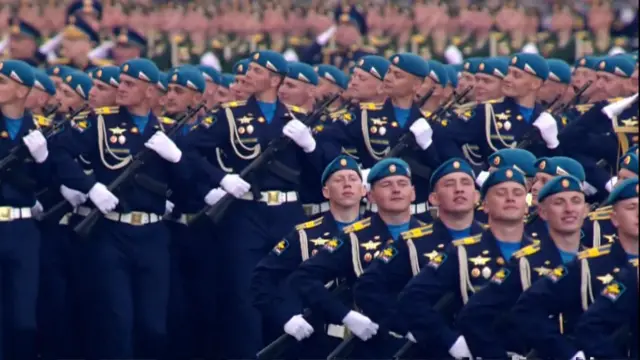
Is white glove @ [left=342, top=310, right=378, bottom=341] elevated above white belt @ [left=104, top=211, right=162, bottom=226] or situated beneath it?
situated beneath

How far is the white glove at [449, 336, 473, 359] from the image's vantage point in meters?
12.1

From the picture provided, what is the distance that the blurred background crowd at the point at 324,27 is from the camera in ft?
93.9

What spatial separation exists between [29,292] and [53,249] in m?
1.15

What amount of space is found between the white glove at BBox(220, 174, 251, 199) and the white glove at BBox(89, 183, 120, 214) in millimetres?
821

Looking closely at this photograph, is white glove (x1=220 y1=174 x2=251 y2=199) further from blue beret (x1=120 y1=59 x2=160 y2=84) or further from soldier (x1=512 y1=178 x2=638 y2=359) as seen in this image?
soldier (x1=512 y1=178 x2=638 y2=359)

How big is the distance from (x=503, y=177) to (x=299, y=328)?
1.53m

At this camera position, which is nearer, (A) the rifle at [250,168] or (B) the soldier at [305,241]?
(B) the soldier at [305,241]

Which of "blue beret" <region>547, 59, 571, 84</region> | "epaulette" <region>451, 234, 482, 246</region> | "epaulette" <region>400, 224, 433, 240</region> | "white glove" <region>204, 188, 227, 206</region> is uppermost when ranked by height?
"blue beret" <region>547, 59, 571, 84</region>

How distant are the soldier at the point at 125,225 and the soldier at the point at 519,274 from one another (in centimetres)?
386

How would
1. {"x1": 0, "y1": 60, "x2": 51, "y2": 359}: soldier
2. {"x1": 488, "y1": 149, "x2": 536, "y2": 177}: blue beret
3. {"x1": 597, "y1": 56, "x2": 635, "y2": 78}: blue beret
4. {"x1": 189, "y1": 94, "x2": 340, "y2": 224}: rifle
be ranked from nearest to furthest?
1. {"x1": 488, "y1": 149, "x2": 536, "y2": 177}: blue beret
2. {"x1": 0, "y1": 60, "x2": 51, "y2": 359}: soldier
3. {"x1": 189, "y1": 94, "x2": 340, "y2": 224}: rifle
4. {"x1": 597, "y1": 56, "x2": 635, "y2": 78}: blue beret

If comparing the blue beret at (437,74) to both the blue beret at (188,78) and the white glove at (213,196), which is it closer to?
the blue beret at (188,78)

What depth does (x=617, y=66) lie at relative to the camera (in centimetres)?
1747

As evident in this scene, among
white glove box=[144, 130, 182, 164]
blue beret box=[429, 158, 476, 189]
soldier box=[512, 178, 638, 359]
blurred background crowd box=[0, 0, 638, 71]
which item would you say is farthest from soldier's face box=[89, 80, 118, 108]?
blurred background crowd box=[0, 0, 638, 71]

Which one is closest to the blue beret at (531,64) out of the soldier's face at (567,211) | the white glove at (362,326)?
the white glove at (362,326)
